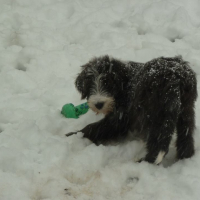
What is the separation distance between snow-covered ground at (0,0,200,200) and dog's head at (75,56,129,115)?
54 cm

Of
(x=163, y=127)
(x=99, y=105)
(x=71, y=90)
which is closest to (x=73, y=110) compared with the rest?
(x=71, y=90)

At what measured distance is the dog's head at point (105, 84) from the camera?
3.51 metres

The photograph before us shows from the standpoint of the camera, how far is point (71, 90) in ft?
16.0

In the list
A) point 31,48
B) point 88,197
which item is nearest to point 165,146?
point 88,197

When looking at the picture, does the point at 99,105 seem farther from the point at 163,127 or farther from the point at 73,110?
the point at 73,110

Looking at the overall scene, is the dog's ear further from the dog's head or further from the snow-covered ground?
the snow-covered ground

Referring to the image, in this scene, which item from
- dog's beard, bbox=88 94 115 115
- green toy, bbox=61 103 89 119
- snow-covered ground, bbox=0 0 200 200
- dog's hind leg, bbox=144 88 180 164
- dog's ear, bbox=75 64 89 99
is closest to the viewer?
dog's hind leg, bbox=144 88 180 164

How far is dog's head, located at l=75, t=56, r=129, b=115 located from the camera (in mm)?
3514

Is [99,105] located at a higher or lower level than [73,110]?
higher

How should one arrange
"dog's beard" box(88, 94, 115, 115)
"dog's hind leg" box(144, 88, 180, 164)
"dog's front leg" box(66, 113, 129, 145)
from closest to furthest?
"dog's hind leg" box(144, 88, 180, 164) → "dog's beard" box(88, 94, 115, 115) → "dog's front leg" box(66, 113, 129, 145)

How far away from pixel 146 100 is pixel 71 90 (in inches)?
80.2

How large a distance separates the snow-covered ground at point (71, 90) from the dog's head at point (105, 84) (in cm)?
54

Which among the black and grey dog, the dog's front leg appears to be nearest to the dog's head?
the black and grey dog

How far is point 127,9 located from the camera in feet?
22.1
